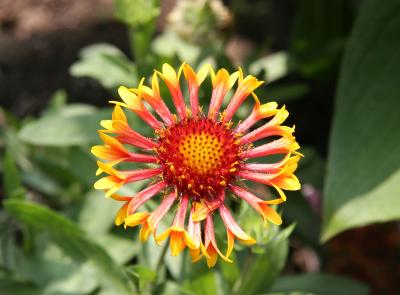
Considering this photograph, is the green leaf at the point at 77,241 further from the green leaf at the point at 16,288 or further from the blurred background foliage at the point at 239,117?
the green leaf at the point at 16,288

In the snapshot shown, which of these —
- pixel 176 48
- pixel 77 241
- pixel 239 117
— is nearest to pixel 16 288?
pixel 77 241

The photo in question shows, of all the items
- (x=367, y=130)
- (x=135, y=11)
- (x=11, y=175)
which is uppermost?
(x=135, y=11)

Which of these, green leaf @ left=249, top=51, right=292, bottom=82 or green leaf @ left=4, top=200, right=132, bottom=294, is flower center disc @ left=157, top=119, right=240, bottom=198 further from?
green leaf @ left=249, top=51, right=292, bottom=82

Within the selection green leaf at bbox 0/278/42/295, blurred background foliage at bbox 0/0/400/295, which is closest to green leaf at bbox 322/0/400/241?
blurred background foliage at bbox 0/0/400/295

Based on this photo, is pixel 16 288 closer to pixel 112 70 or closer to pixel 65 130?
pixel 65 130

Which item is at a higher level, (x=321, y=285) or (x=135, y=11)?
(x=135, y=11)

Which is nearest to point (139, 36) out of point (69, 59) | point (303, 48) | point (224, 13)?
point (224, 13)
